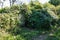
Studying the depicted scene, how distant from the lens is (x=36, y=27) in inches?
481

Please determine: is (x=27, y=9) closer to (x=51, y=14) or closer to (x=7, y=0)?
(x=51, y=14)

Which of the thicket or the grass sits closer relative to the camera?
the grass

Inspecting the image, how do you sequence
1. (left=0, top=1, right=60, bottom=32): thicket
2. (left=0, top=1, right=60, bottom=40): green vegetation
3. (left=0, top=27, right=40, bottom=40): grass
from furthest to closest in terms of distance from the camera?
(left=0, top=1, right=60, bottom=32): thicket → (left=0, top=1, right=60, bottom=40): green vegetation → (left=0, top=27, right=40, bottom=40): grass

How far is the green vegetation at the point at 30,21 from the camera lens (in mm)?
11000

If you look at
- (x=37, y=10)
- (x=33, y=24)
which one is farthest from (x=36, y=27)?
(x=37, y=10)

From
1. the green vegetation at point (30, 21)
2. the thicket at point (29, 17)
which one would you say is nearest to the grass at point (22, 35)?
the green vegetation at point (30, 21)

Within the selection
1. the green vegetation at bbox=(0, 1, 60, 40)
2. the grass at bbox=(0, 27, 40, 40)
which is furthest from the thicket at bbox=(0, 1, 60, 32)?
the grass at bbox=(0, 27, 40, 40)

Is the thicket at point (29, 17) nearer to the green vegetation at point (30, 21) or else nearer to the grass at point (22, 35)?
the green vegetation at point (30, 21)

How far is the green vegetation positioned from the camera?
36.1 feet

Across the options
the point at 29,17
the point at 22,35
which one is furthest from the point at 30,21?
the point at 22,35

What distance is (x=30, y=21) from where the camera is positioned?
12219 mm

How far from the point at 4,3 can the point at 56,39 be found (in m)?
8.31

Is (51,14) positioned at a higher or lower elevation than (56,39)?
higher

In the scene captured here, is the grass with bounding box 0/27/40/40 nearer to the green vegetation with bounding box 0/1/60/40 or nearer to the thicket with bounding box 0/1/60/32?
the green vegetation with bounding box 0/1/60/40
